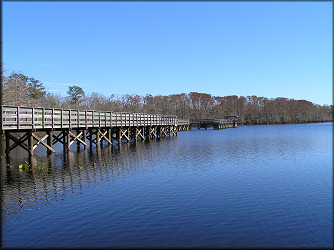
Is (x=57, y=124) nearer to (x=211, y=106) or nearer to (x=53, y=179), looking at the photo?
(x=53, y=179)

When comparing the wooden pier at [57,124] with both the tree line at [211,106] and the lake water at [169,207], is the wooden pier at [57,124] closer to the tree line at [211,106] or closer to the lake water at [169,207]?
the lake water at [169,207]

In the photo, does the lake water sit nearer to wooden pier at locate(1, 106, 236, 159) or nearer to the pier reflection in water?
the pier reflection in water

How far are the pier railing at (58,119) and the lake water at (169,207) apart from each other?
3487 mm

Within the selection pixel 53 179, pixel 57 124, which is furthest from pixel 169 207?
pixel 57 124

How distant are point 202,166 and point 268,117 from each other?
114168 millimetres

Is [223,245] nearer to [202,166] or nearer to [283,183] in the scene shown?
[283,183]

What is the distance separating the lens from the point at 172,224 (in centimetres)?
830

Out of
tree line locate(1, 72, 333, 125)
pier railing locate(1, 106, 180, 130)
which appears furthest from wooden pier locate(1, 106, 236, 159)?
tree line locate(1, 72, 333, 125)

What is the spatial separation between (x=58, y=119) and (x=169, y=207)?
16.1 metres

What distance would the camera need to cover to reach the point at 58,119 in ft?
76.0

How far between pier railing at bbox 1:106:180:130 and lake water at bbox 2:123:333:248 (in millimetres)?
3487

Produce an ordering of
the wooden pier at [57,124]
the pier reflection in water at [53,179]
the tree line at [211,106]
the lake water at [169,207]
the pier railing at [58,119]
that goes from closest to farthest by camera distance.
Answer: the lake water at [169,207] → the pier reflection in water at [53,179] → the pier railing at [58,119] → the wooden pier at [57,124] → the tree line at [211,106]

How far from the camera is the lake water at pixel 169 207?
7367mm

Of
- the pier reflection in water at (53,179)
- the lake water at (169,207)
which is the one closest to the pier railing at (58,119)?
the pier reflection in water at (53,179)
